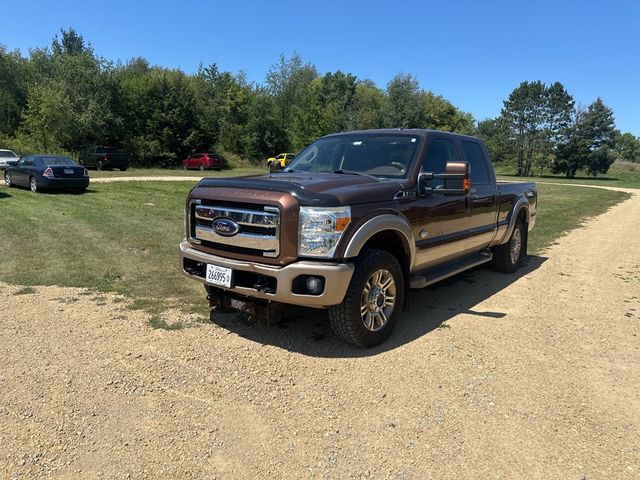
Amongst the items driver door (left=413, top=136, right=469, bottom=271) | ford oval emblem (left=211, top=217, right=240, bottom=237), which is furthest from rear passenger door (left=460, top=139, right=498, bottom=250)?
ford oval emblem (left=211, top=217, right=240, bottom=237)

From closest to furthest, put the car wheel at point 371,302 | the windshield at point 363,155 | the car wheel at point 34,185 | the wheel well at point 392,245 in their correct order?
the car wheel at point 371,302, the wheel well at point 392,245, the windshield at point 363,155, the car wheel at point 34,185

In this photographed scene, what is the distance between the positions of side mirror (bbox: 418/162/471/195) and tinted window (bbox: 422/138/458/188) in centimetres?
11

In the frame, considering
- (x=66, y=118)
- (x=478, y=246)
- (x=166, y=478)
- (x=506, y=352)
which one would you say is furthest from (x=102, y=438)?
(x=66, y=118)

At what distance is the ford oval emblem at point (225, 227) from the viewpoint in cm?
420

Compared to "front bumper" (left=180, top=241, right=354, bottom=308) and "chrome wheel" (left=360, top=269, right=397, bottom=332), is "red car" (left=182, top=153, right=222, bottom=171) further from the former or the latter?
"front bumper" (left=180, top=241, right=354, bottom=308)

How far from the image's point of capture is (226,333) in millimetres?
4598

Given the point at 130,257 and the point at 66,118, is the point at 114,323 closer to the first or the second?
the point at 130,257

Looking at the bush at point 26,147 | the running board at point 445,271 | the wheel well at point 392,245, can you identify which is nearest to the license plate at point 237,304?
the wheel well at point 392,245

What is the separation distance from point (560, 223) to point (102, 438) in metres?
13.6

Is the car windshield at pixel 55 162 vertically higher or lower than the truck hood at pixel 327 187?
lower

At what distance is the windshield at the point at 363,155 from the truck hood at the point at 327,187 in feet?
1.24

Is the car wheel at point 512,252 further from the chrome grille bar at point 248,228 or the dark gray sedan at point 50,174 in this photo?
the dark gray sedan at point 50,174

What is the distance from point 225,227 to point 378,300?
1.49 meters

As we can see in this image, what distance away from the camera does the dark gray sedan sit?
16.2 meters
